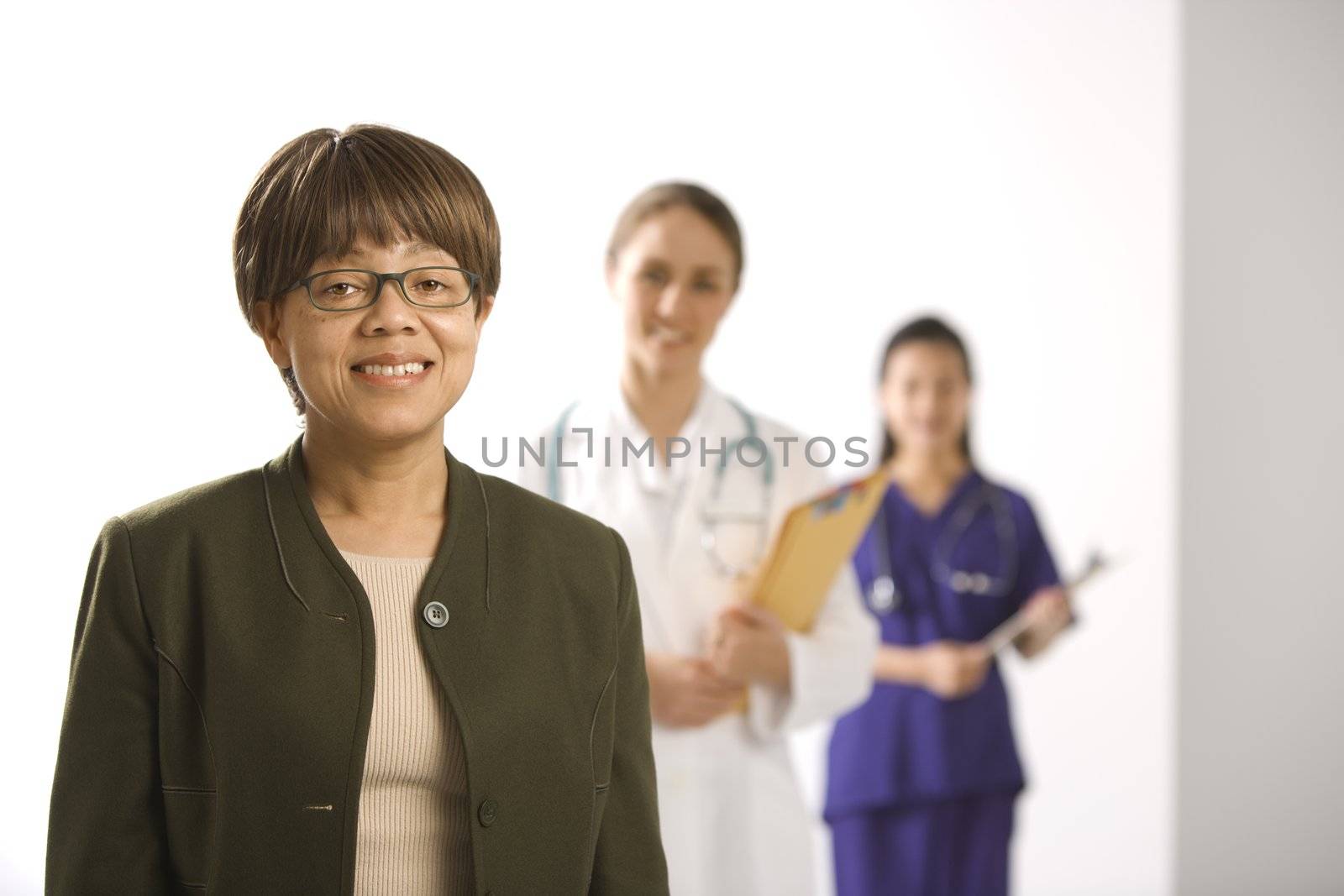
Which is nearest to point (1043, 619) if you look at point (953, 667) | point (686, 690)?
point (953, 667)

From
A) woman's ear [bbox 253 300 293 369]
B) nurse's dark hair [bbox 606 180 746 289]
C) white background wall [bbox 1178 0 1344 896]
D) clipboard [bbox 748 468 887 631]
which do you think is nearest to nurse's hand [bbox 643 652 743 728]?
clipboard [bbox 748 468 887 631]

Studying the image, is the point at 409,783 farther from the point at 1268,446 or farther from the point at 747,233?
the point at 1268,446

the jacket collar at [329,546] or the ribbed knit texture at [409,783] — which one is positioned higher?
the jacket collar at [329,546]

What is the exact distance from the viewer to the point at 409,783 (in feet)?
3.39

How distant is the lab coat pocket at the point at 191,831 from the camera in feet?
3.27

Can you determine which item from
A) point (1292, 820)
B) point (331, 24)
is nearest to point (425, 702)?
point (331, 24)

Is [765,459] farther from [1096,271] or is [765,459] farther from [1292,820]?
[1292,820]

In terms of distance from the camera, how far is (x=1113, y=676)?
9.45 ft

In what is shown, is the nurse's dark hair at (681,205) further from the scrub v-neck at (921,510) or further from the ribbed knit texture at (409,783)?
the ribbed knit texture at (409,783)

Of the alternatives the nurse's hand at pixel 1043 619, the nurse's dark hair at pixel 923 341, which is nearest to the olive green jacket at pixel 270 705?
the nurse's dark hair at pixel 923 341

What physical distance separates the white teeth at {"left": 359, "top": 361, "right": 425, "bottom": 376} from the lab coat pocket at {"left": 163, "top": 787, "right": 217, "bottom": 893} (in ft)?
1.15

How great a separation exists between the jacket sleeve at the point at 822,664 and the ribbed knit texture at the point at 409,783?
1.31 meters

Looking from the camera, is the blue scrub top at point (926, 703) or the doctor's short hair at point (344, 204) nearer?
the doctor's short hair at point (344, 204)

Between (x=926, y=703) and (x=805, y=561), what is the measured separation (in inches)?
20.2
